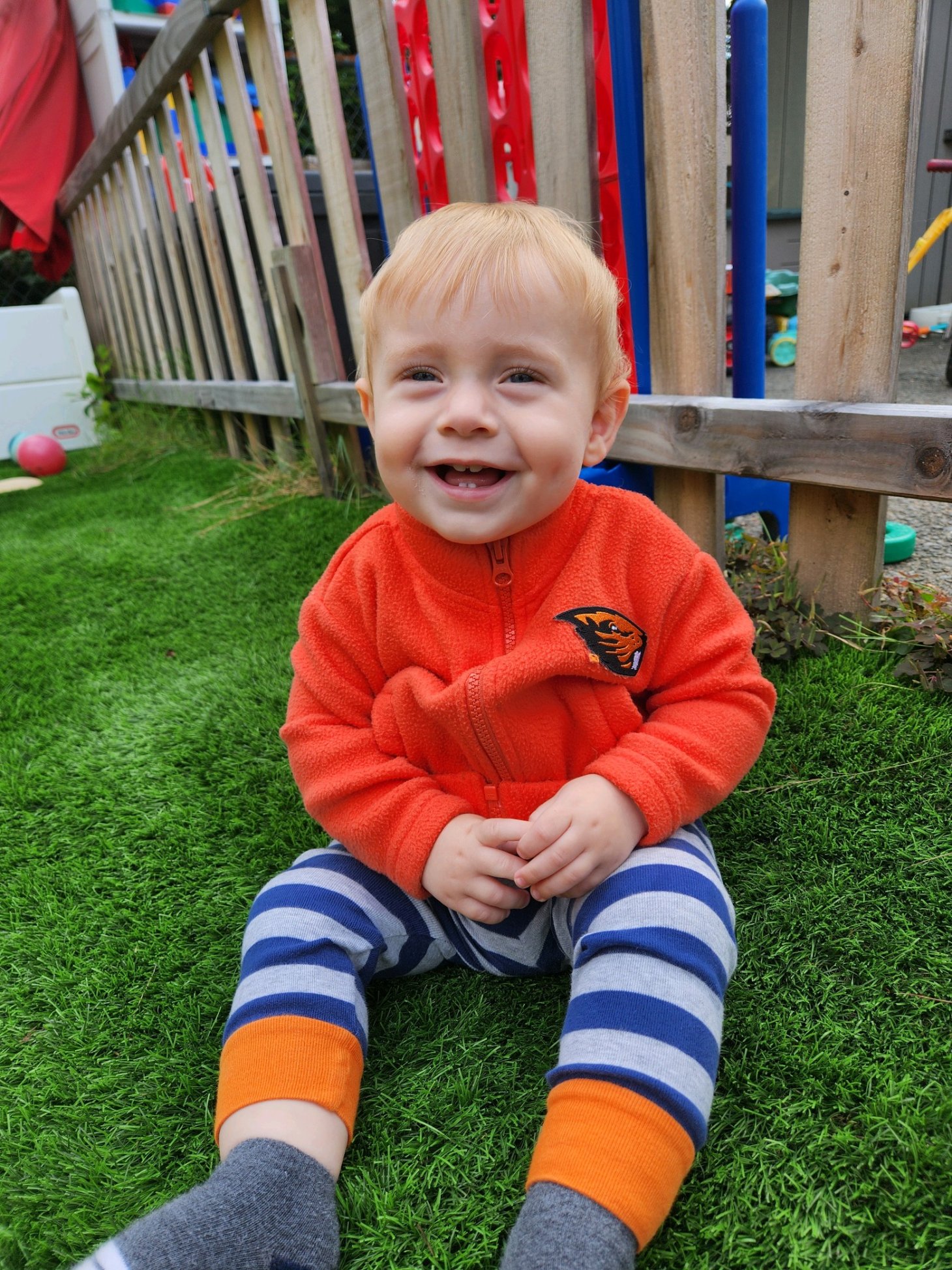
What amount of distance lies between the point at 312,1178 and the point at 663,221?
1.66 meters

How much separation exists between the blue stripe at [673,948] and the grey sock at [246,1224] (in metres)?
0.34

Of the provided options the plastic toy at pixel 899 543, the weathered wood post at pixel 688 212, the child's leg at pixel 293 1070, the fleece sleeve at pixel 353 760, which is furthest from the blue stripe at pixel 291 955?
the plastic toy at pixel 899 543

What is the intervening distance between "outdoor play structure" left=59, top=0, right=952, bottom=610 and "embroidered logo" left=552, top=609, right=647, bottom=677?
62 cm

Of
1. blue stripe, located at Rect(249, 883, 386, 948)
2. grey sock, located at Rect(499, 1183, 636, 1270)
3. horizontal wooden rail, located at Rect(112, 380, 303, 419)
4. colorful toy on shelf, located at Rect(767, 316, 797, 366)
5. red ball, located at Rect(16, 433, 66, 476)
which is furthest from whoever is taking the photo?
colorful toy on shelf, located at Rect(767, 316, 797, 366)

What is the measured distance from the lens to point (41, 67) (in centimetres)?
582

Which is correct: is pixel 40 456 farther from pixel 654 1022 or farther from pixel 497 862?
pixel 654 1022

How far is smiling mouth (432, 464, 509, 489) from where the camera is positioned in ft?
3.31

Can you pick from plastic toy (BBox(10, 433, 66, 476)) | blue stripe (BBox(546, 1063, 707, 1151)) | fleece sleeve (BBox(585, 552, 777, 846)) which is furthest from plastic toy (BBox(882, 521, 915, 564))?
plastic toy (BBox(10, 433, 66, 476))

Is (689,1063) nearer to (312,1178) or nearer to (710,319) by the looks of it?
(312,1178)

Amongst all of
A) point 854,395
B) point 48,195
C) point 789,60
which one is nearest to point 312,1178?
point 854,395

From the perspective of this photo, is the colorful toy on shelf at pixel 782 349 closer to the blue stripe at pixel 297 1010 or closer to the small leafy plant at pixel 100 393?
the small leafy plant at pixel 100 393

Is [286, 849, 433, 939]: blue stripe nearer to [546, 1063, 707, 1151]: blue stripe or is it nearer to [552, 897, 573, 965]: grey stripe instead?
[552, 897, 573, 965]: grey stripe

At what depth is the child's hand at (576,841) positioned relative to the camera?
0.95m

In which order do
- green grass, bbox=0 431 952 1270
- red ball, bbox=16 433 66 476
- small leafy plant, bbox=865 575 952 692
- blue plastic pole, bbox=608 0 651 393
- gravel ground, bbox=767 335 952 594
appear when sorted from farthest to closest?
red ball, bbox=16 433 66 476 → gravel ground, bbox=767 335 952 594 → blue plastic pole, bbox=608 0 651 393 → small leafy plant, bbox=865 575 952 692 → green grass, bbox=0 431 952 1270
